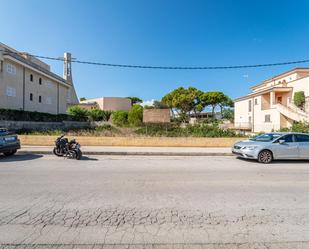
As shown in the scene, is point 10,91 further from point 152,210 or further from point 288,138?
point 288,138

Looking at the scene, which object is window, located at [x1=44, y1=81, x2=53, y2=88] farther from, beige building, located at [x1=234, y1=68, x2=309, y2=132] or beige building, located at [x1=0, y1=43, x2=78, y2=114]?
beige building, located at [x1=234, y1=68, x2=309, y2=132]

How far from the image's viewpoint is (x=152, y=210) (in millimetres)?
3666

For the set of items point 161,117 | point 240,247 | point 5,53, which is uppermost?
point 5,53

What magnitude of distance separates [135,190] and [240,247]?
2.76m

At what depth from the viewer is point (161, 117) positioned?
20484 millimetres

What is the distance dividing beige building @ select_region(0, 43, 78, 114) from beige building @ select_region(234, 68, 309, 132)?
26.6 m

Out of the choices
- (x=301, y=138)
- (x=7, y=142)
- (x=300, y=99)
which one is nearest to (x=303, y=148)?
(x=301, y=138)

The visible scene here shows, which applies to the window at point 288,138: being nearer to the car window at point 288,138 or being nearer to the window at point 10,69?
the car window at point 288,138

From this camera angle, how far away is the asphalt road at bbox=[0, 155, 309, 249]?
8.93 ft

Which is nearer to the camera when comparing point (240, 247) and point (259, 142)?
point (240, 247)

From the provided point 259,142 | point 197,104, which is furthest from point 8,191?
point 197,104

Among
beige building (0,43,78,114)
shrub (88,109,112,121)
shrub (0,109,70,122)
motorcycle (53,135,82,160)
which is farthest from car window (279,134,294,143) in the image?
shrub (88,109,112,121)

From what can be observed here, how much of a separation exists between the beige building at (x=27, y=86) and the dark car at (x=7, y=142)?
A: 30.3 ft

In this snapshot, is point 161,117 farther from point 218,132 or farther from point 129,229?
point 129,229
